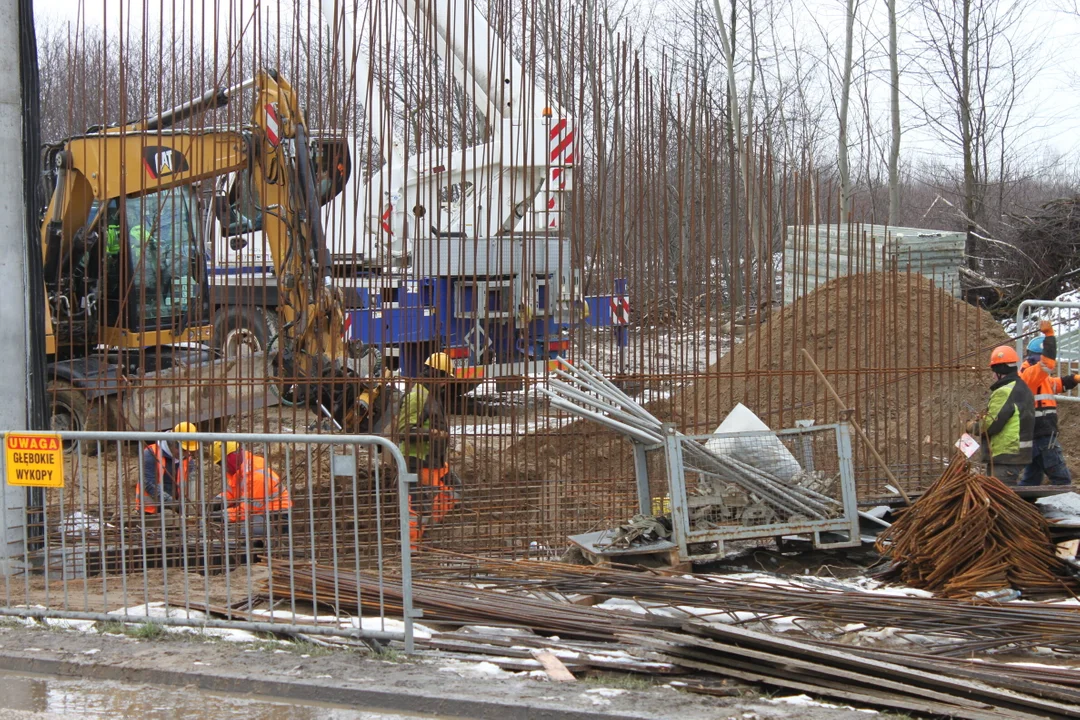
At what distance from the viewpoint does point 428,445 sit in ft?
30.4

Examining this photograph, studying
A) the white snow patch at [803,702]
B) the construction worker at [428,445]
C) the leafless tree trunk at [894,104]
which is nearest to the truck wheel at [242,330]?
the construction worker at [428,445]

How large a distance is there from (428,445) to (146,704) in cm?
414

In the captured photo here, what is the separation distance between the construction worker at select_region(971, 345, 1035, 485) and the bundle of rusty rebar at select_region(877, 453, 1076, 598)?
2194 millimetres

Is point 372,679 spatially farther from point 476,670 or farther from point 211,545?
point 211,545

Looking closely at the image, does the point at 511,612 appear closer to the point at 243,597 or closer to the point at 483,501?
the point at 243,597

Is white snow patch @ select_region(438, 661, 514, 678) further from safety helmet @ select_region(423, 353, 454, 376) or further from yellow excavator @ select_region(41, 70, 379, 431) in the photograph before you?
safety helmet @ select_region(423, 353, 454, 376)

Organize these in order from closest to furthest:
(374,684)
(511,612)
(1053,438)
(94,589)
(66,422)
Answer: (374,684)
(511,612)
(94,589)
(1053,438)
(66,422)

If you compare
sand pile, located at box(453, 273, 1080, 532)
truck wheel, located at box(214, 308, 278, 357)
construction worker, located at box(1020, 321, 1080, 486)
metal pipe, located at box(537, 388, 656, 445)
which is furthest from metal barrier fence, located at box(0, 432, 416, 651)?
construction worker, located at box(1020, 321, 1080, 486)

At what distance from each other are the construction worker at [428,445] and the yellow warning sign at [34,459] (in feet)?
8.97

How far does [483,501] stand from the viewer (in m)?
8.94

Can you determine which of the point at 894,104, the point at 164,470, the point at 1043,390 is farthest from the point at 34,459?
the point at 894,104

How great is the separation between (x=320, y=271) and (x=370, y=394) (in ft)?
3.40

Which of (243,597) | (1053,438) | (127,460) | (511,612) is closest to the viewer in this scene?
(511,612)

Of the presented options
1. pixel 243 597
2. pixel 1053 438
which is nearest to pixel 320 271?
pixel 243 597
